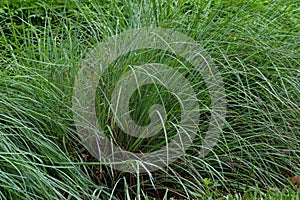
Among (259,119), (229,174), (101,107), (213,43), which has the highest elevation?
(213,43)

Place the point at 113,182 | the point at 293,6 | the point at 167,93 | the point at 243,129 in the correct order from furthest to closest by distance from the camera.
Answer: the point at 293,6 < the point at 243,129 < the point at 167,93 < the point at 113,182

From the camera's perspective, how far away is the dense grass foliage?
278 cm

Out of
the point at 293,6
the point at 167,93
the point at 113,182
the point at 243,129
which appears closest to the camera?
the point at 113,182

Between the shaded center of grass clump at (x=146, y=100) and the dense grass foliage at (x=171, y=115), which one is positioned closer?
the dense grass foliage at (x=171, y=115)

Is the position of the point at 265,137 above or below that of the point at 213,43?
below

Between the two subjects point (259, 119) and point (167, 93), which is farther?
point (259, 119)

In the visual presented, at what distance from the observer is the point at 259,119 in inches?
133

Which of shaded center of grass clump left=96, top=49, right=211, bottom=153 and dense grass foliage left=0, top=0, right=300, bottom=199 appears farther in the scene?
shaded center of grass clump left=96, top=49, right=211, bottom=153

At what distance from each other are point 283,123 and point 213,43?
687mm

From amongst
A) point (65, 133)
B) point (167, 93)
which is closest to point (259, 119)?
point (167, 93)

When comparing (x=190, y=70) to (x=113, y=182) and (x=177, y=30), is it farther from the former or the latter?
(x=113, y=182)

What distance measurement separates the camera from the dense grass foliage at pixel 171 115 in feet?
9.12

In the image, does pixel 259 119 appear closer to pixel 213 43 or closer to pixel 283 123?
pixel 283 123

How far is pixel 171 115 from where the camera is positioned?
3.08 m
